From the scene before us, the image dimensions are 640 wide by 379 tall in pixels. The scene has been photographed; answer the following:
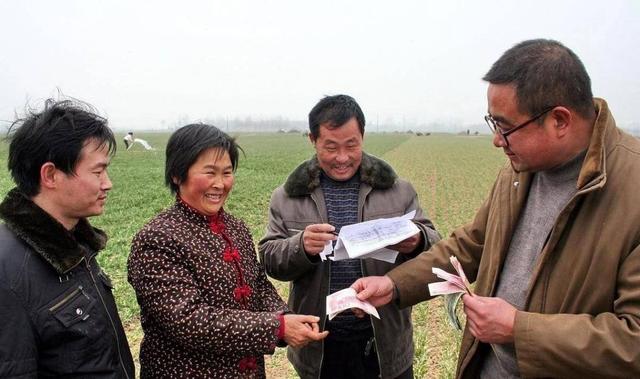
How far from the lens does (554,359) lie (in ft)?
6.13

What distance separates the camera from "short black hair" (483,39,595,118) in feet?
6.40

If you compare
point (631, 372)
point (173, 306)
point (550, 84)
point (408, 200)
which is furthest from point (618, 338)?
point (173, 306)

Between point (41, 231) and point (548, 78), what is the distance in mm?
2165

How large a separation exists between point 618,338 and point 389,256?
1.36 meters

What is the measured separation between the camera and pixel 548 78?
1955 millimetres

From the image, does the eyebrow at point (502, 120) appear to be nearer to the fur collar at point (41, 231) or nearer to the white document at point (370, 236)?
the white document at point (370, 236)

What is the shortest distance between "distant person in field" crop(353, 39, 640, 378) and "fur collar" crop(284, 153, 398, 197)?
0.89 m

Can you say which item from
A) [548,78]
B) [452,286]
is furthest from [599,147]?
[452,286]

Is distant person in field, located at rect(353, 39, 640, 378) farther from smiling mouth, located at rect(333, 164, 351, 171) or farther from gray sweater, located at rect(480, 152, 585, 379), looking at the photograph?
smiling mouth, located at rect(333, 164, 351, 171)

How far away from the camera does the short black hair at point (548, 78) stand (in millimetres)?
1951

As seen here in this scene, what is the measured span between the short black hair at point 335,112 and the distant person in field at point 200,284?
0.72 metres

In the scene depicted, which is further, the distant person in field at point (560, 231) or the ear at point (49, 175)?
the ear at point (49, 175)

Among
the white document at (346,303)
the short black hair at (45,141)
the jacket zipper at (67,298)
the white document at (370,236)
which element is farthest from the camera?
the white document at (370,236)

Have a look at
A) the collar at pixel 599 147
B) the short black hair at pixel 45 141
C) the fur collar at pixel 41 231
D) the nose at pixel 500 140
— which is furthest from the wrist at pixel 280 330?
the collar at pixel 599 147
